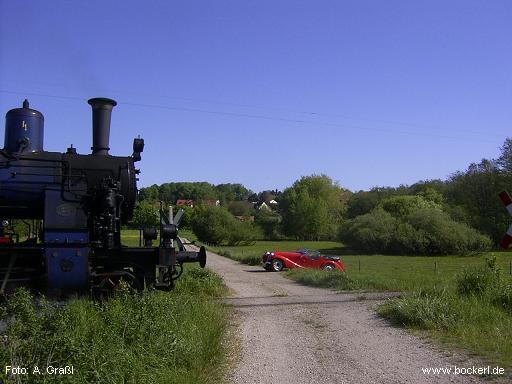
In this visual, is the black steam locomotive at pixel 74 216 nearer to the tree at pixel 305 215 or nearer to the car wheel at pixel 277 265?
the car wheel at pixel 277 265

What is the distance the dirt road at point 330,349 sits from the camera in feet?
21.4

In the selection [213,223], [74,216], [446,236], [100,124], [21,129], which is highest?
[100,124]

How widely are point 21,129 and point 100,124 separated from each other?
164cm

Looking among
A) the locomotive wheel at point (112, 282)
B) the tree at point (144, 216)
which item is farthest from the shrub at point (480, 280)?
the tree at point (144, 216)

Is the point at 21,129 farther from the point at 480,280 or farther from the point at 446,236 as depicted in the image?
the point at 446,236

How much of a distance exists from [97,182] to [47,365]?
680cm

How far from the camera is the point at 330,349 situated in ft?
26.5

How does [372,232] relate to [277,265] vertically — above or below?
above

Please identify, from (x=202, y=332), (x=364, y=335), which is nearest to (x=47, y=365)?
(x=202, y=332)

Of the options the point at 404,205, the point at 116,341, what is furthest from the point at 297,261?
the point at 404,205

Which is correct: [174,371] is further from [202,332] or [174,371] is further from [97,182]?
[97,182]

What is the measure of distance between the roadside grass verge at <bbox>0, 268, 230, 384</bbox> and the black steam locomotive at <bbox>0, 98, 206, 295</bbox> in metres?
2.17

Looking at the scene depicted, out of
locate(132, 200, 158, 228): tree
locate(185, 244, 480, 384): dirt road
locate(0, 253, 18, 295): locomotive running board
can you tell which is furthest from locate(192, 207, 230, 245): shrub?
locate(0, 253, 18, 295): locomotive running board

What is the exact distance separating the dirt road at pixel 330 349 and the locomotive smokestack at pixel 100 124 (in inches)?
184
